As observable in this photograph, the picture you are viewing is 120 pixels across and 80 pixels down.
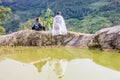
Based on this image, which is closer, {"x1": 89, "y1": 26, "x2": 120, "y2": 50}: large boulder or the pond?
the pond

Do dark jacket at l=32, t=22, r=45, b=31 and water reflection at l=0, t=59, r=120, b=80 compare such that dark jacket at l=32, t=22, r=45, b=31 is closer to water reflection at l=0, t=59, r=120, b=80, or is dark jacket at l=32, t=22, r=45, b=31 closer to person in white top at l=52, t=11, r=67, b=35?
person in white top at l=52, t=11, r=67, b=35

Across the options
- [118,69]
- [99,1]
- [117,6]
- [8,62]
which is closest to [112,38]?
[118,69]

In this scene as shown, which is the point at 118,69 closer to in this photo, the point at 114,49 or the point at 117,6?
the point at 114,49

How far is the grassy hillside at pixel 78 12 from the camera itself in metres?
69.8

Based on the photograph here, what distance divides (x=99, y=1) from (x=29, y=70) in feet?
277

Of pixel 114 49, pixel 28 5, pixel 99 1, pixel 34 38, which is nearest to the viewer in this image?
pixel 114 49

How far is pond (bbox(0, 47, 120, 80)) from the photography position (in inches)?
318

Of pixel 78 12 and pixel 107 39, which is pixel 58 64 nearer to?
pixel 107 39

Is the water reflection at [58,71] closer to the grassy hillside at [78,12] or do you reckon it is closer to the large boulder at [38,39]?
the large boulder at [38,39]

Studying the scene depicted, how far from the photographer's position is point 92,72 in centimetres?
841

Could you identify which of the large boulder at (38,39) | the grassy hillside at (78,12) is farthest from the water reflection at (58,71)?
the grassy hillside at (78,12)

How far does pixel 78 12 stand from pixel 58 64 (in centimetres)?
8129

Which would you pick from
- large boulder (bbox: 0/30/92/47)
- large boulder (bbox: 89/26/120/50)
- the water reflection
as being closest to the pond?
the water reflection

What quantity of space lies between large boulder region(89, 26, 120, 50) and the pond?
503mm
